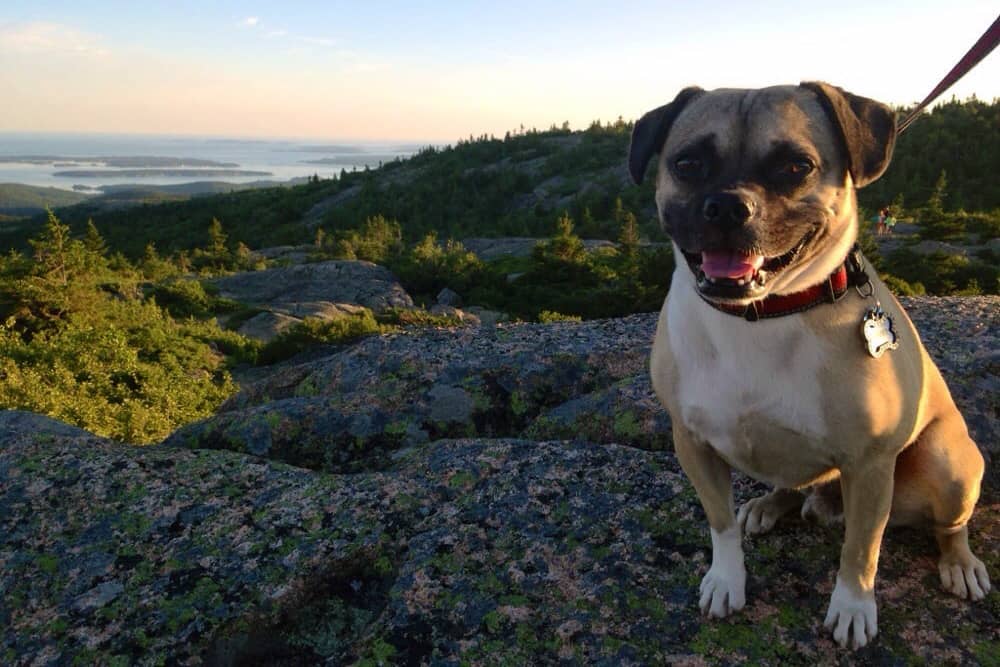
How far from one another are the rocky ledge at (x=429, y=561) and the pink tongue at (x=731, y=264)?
51.2 inches

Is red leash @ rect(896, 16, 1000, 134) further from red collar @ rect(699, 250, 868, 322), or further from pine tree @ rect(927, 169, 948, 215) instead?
pine tree @ rect(927, 169, 948, 215)

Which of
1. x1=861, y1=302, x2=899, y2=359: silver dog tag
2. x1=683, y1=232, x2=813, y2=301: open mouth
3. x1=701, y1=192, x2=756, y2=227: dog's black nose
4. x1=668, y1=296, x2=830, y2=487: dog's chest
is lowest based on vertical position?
x1=668, y1=296, x2=830, y2=487: dog's chest

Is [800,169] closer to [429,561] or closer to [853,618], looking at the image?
[853,618]

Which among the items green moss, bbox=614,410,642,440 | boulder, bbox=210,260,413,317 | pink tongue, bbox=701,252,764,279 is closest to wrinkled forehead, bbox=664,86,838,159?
pink tongue, bbox=701,252,764,279

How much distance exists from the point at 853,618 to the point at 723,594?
1.52ft

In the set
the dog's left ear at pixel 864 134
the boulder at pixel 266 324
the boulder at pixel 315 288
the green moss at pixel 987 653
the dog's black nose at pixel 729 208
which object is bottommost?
the boulder at pixel 266 324

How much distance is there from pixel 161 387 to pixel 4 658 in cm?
886

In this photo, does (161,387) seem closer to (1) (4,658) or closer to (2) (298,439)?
(2) (298,439)

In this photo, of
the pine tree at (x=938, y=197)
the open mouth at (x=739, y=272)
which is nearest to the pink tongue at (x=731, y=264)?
the open mouth at (x=739, y=272)

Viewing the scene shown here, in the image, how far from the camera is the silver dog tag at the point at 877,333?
8.04ft

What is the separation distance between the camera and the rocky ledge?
2.52m

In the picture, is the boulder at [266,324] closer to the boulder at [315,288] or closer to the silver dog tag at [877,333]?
the boulder at [315,288]

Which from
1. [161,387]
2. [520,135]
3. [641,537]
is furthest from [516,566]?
[520,135]

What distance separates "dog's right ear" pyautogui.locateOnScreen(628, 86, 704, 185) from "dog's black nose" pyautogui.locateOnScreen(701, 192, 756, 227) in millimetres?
578
